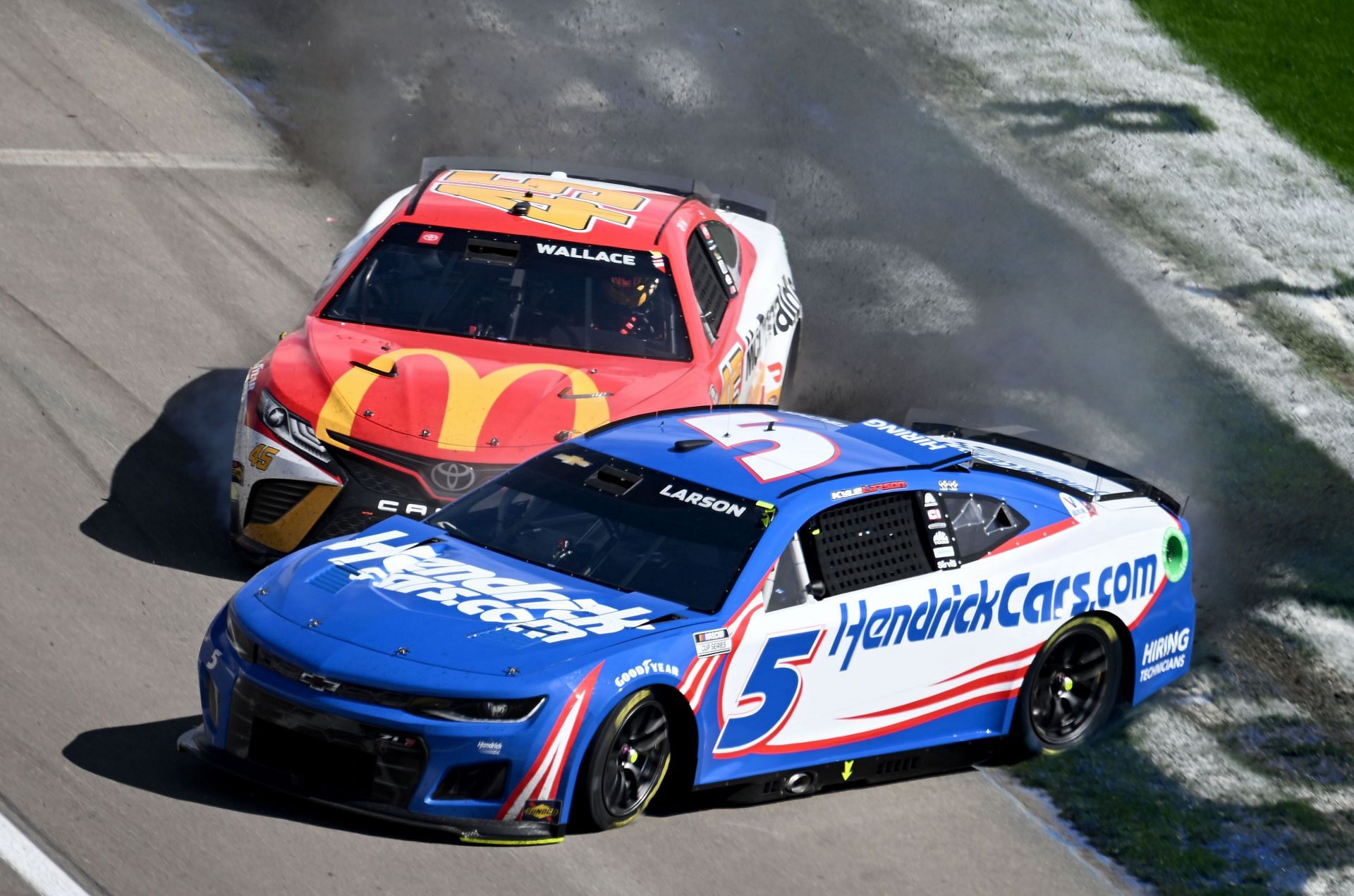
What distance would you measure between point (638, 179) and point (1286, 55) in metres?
8.69

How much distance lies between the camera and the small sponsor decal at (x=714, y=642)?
6.39 m

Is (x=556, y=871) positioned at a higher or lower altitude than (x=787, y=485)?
lower

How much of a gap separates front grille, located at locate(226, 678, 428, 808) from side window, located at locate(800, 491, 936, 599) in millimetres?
1790

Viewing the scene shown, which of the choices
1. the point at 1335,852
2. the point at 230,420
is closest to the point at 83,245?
the point at 230,420

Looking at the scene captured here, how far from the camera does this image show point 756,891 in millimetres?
6125

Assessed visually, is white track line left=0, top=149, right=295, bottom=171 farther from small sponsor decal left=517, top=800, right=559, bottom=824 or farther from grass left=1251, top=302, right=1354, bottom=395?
small sponsor decal left=517, top=800, right=559, bottom=824

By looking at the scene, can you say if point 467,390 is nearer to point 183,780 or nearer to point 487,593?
point 487,593

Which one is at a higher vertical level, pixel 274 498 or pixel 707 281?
pixel 707 281

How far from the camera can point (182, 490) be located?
31.6ft

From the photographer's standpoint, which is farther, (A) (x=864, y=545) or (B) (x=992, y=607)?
(B) (x=992, y=607)

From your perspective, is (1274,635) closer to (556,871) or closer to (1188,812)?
(1188,812)

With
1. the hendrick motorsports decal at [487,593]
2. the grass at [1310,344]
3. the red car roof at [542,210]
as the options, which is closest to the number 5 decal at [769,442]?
the hendrick motorsports decal at [487,593]

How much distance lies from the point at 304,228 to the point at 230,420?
11.0 feet

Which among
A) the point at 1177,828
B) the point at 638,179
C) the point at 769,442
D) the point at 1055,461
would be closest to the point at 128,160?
the point at 638,179
